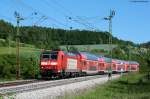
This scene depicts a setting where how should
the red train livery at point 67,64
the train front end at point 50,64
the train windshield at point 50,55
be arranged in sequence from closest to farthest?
1. the train front end at point 50,64
2. the red train livery at point 67,64
3. the train windshield at point 50,55

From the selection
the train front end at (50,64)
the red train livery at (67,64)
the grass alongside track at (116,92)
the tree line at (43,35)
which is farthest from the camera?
the tree line at (43,35)

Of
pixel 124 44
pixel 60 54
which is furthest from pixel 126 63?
pixel 60 54

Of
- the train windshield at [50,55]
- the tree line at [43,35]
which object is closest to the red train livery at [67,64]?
the train windshield at [50,55]

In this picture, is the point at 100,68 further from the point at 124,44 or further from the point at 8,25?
the point at 124,44

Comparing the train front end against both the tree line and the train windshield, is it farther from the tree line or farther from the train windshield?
the tree line

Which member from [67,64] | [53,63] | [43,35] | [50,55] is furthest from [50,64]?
[43,35]

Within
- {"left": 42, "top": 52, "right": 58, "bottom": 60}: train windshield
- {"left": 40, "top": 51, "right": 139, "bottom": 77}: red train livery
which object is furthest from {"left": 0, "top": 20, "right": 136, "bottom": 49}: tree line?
{"left": 42, "top": 52, "right": 58, "bottom": 60}: train windshield

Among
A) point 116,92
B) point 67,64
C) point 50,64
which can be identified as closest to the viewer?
point 116,92

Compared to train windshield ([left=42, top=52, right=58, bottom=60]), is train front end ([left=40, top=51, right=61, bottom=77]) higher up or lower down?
lower down

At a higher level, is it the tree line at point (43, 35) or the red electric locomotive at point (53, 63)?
the tree line at point (43, 35)

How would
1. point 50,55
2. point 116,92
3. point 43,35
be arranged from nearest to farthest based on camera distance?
point 116,92 → point 50,55 → point 43,35

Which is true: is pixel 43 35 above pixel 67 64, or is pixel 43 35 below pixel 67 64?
above

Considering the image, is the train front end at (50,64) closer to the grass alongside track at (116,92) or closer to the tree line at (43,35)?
the grass alongside track at (116,92)

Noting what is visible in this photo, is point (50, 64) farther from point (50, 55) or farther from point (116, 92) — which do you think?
point (116, 92)
